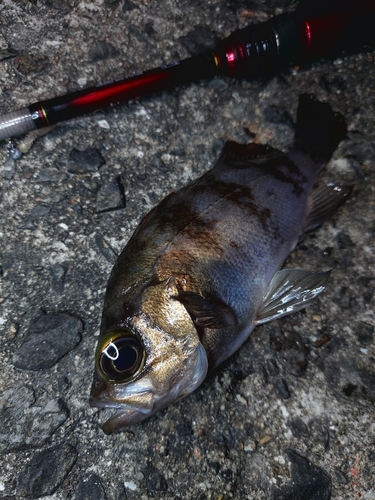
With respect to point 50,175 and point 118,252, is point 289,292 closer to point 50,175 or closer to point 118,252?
point 118,252

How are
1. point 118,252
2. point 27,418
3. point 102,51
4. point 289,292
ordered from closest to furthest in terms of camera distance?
point 27,418
point 289,292
point 118,252
point 102,51

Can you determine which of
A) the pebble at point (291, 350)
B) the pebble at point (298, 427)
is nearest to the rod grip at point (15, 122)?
the pebble at point (291, 350)

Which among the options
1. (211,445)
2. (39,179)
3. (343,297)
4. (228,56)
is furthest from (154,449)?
(228,56)

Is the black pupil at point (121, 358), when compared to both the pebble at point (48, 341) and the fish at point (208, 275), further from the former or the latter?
the pebble at point (48, 341)

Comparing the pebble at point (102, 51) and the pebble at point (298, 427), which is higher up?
the pebble at point (102, 51)

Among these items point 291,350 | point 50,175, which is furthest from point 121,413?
point 50,175

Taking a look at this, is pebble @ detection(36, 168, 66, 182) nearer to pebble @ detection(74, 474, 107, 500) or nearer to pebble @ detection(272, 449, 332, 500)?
pebble @ detection(74, 474, 107, 500)
